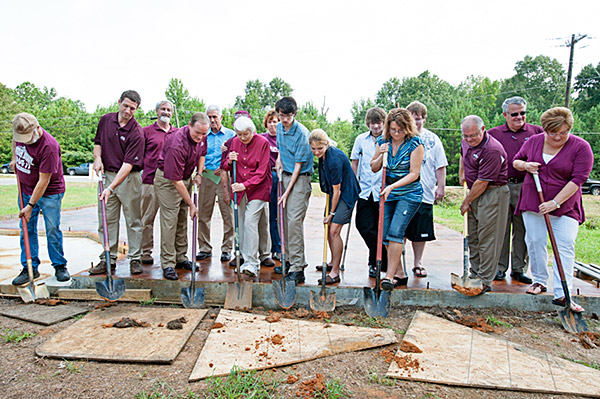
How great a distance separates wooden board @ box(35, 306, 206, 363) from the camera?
127 inches

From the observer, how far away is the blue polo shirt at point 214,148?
17.9ft

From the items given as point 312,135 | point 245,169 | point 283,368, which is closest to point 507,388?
point 283,368

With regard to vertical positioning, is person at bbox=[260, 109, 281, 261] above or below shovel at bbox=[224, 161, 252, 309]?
above

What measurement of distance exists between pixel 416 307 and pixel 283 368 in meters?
1.84

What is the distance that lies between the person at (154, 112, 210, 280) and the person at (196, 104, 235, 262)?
1.26 feet

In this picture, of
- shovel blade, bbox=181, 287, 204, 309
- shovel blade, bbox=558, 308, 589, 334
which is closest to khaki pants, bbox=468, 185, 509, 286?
shovel blade, bbox=558, 308, 589, 334

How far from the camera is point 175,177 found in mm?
Answer: 4523

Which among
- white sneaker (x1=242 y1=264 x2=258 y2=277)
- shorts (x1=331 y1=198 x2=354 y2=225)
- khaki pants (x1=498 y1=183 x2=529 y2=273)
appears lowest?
white sneaker (x1=242 y1=264 x2=258 y2=277)

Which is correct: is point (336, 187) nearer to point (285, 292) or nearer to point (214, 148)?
point (285, 292)

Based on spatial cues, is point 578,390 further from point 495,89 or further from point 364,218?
point 495,89

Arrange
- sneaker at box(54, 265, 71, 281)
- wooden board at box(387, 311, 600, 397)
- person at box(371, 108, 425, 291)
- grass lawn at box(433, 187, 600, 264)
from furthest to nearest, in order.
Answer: grass lawn at box(433, 187, 600, 264) → sneaker at box(54, 265, 71, 281) → person at box(371, 108, 425, 291) → wooden board at box(387, 311, 600, 397)

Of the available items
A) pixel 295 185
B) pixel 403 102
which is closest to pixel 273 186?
pixel 295 185

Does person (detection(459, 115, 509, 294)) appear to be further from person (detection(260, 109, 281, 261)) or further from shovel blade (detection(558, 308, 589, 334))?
person (detection(260, 109, 281, 261))

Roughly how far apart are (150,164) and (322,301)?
257 centimetres
